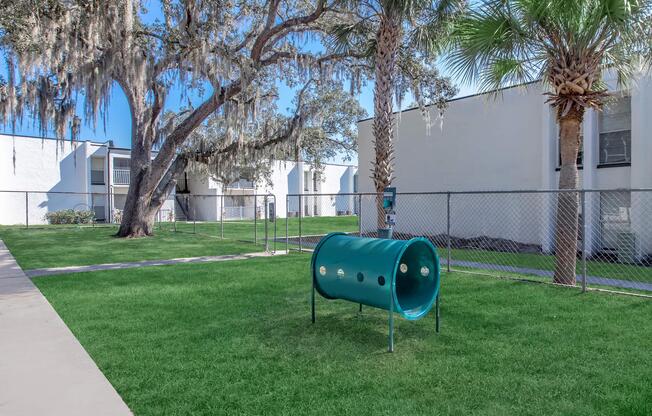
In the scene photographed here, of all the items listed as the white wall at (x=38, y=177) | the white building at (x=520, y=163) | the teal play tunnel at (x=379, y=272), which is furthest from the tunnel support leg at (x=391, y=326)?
the white wall at (x=38, y=177)

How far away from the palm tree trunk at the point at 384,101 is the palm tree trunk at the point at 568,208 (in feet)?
12.2

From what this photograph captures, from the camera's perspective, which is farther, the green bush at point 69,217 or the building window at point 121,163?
the building window at point 121,163

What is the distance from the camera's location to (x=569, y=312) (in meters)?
6.43

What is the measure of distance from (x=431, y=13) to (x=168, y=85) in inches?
415

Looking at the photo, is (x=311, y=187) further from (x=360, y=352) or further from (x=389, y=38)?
(x=360, y=352)

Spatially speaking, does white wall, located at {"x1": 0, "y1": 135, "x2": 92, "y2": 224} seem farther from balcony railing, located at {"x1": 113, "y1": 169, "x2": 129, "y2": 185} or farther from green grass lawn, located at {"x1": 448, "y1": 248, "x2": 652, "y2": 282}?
green grass lawn, located at {"x1": 448, "y1": 248, "x2": 652, "y2": 282}

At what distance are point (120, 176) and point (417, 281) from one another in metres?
34.2

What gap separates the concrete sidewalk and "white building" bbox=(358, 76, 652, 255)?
869cm

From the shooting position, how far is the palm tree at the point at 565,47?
7238 mm

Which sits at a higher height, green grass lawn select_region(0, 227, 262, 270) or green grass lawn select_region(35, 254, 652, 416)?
green grass lawn select_region(0, 227, 262, 270)

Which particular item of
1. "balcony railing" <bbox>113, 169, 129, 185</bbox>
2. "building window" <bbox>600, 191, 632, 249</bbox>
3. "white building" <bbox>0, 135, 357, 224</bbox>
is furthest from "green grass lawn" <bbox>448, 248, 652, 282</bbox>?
"balcony railing" <bbox>113, 169, 129, 185</bbox>

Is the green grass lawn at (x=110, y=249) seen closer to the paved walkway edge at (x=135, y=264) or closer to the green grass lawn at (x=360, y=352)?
the paved walkway edge at (x=135, y=264)

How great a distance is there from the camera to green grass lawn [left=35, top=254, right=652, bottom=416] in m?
3.65

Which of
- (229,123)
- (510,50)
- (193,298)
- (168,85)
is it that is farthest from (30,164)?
(510,50)
